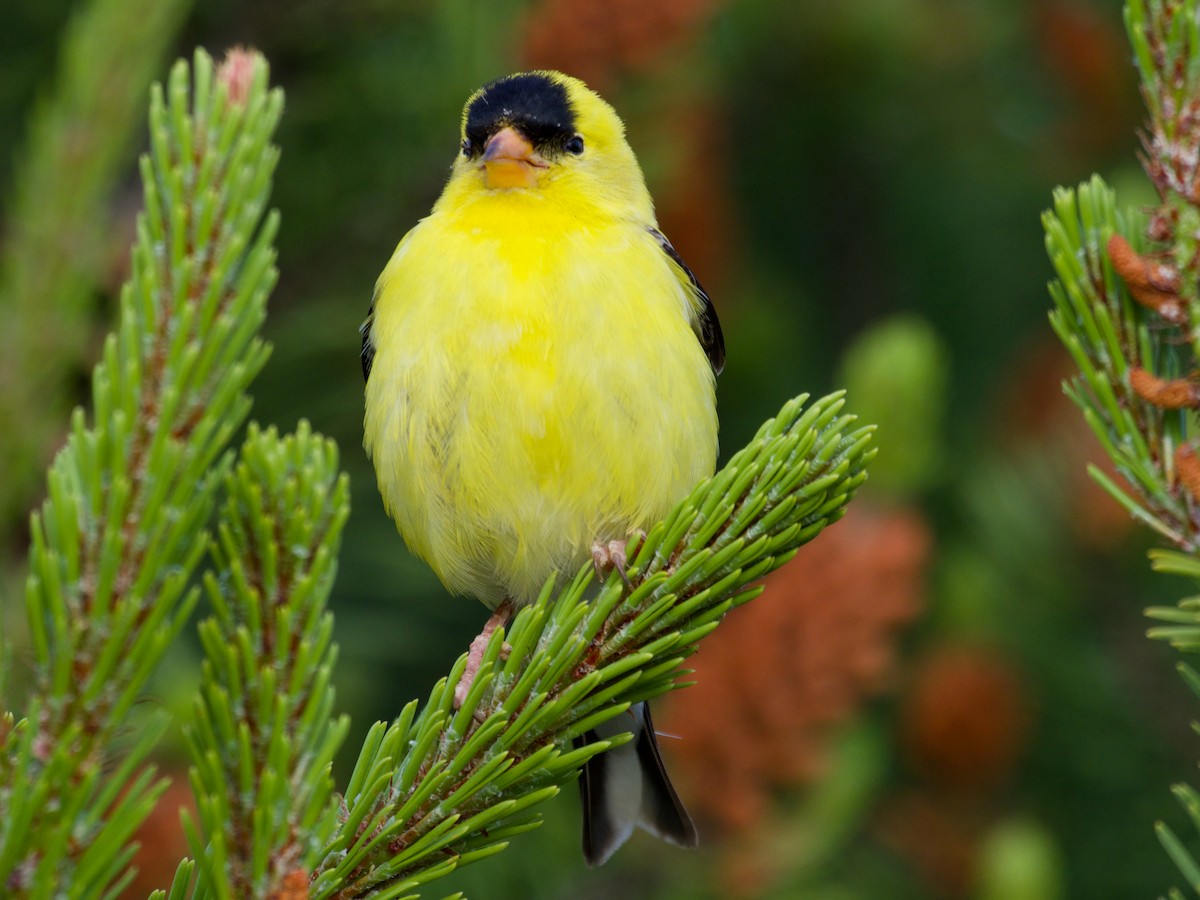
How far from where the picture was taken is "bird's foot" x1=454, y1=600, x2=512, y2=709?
1684 mm

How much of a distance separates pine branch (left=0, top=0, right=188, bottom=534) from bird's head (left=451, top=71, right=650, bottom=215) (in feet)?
2.61

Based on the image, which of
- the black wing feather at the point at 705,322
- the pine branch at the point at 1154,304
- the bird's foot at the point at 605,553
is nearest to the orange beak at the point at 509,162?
the black wing feather at the point at 705,322

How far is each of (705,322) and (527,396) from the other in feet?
2.27

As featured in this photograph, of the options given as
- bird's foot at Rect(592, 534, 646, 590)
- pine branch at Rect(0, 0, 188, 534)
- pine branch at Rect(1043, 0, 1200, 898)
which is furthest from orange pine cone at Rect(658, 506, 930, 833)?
pine branch at Rect(0, 0, 188, 534)

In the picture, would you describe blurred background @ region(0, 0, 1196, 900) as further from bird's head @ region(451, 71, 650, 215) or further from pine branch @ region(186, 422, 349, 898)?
pine branch @ region(186, 422, 349, 898)

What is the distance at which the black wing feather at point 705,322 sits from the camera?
2.51 meters

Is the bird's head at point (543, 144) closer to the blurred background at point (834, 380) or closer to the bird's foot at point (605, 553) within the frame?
the blurred background at point (834, 380)

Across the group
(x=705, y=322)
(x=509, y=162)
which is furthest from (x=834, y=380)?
(x=509, y=162)

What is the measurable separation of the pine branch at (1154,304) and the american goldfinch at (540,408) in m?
0.77

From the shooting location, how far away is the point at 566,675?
132 centimetres

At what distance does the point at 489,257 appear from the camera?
217cm

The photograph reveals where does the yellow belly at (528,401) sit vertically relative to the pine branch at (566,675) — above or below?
above

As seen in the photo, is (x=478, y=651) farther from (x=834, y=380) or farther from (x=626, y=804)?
(x=834, y=380)

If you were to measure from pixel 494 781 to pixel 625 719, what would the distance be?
1071 mm
